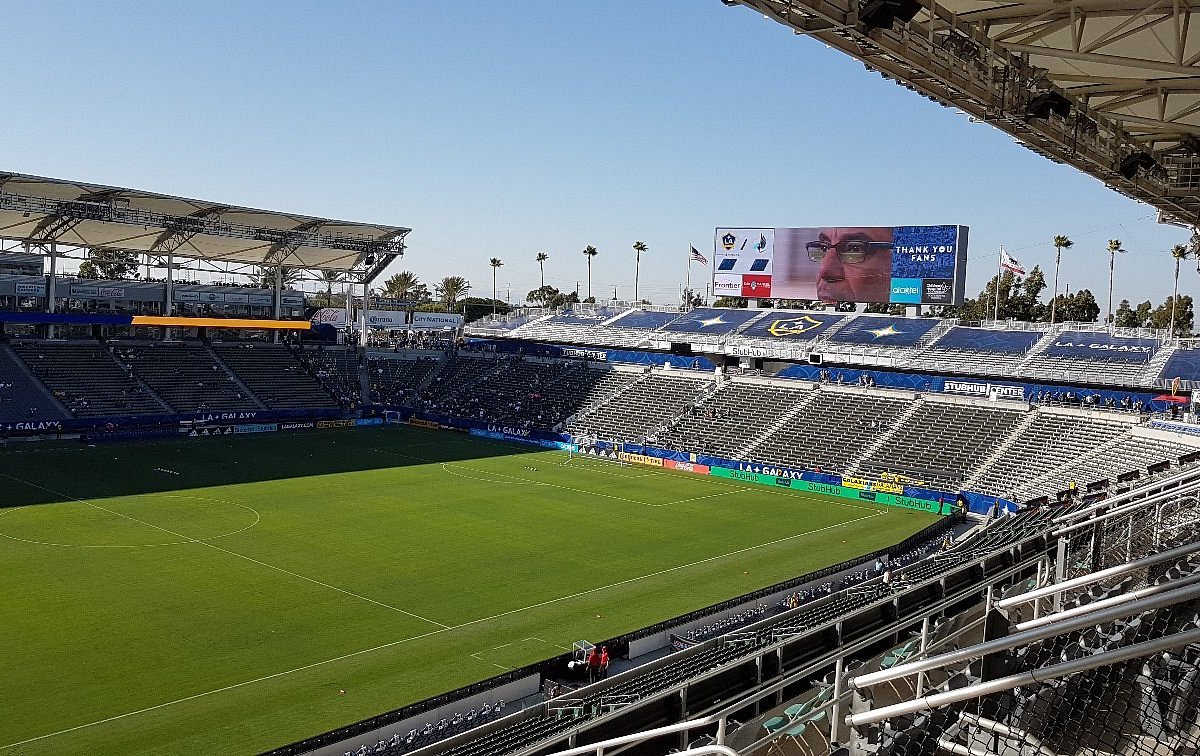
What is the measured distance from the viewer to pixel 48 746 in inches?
706

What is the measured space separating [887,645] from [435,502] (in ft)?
107

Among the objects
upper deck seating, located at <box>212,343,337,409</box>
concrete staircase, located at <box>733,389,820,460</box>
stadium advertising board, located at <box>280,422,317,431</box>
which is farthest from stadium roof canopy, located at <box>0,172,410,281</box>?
concrete staircase, located at <box>733,389,820,460</box>

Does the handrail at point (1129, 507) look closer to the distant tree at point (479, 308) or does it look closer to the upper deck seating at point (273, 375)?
the upper deck seating at point (273, 375)

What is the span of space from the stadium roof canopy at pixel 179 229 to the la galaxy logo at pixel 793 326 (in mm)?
27858

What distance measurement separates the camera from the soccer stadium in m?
9.54

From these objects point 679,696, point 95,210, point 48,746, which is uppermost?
point 95,210

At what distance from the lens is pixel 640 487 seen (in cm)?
4812

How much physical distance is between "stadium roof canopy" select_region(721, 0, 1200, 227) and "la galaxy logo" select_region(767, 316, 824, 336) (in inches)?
2195

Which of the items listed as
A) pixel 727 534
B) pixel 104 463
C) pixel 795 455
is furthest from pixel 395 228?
pixel 727 534

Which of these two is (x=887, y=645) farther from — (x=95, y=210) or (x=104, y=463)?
(x=95, y=210)

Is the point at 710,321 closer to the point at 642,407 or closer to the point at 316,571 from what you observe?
the point at 642,407

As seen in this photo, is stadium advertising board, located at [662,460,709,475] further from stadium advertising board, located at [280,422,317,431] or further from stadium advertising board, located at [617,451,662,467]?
stadium advertising board, located at [280,422,317,431]

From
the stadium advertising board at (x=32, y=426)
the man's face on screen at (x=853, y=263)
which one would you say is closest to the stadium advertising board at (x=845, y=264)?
the man's face on screen at (x=853, y=263)

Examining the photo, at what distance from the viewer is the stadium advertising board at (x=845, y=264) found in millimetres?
59188
